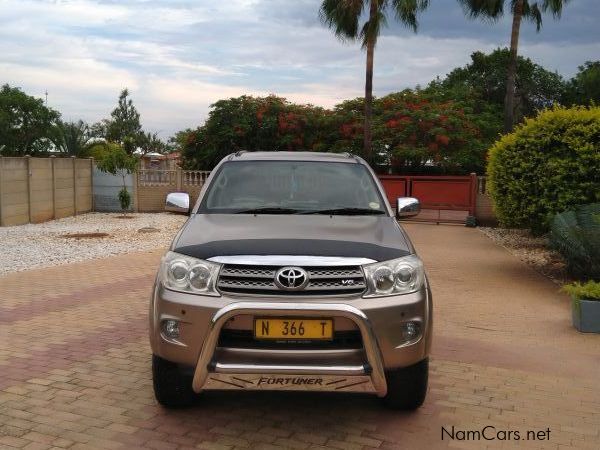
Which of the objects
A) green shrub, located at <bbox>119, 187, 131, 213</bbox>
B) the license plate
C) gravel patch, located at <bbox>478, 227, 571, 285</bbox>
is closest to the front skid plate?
the license plate

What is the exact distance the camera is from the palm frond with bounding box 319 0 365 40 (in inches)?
837

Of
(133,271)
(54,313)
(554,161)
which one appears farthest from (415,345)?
(554,161)

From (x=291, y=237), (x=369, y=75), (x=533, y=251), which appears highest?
(x=369, y=75)

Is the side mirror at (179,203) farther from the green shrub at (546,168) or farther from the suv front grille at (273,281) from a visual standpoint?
the green shrub at (546,168)

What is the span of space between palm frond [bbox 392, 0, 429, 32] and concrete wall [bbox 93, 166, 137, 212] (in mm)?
11214

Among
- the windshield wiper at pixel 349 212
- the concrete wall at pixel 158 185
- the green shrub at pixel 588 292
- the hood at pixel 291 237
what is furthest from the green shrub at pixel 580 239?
the concrete wall at pixel 158 185

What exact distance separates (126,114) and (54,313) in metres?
71.2

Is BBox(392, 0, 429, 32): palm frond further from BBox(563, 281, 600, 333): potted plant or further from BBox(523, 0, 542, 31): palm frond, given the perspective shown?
BBox(563, 281, 600, 333): potted plant

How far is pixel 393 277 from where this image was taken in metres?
3.73

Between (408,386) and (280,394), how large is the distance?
91 centimetres

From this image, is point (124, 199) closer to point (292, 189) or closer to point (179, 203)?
point (179, 203)

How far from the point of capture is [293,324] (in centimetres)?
355

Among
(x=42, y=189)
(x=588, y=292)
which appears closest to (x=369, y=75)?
(x=42, y=189)

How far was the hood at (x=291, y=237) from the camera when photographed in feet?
12.2
